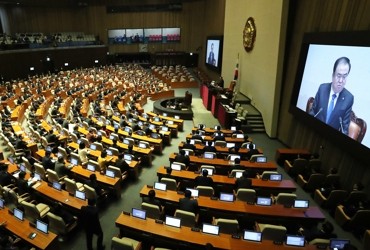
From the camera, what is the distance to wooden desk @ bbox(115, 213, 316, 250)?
217 inches

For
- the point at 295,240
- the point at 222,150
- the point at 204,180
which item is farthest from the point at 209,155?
the point at 295,240

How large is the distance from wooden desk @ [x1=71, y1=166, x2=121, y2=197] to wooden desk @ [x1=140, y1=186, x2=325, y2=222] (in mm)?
1793

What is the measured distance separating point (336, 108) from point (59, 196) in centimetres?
920

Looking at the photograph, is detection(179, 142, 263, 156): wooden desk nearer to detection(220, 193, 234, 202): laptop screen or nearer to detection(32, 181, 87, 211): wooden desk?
detection(220, 193, 234, 202): laptop screen

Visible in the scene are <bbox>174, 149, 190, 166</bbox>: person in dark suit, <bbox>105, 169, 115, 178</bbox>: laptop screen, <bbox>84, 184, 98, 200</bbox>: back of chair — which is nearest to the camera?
<bbox>84, 184, 98, 200</bbox>: back of chair

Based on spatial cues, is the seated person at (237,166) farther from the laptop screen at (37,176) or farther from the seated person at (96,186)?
the laptop screen at (37,176)

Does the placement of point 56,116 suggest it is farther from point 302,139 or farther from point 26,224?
point 302,139

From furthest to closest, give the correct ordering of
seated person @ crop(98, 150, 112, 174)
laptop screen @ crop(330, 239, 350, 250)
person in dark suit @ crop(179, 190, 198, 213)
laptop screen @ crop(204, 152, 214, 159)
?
laptop screen @ crop(204, 152, 214, 159)
seated person @ crop(98, 150, 112, 174)
person in dark suit @ crop(179, 190, 198, 213)
laptop screen @ crop(330, 239, 350, 250)

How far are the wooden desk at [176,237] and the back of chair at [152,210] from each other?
31 centimetres

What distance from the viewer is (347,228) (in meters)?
7.32

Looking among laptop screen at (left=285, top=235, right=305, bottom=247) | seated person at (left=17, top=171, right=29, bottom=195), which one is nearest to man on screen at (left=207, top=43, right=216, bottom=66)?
seated person at (left=17, top=171, right=29, bottom=195)

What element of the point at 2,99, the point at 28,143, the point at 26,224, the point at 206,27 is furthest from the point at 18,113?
the point at 206,27

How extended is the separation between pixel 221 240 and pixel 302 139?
7826 mm

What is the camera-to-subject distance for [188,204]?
6.77 meters
